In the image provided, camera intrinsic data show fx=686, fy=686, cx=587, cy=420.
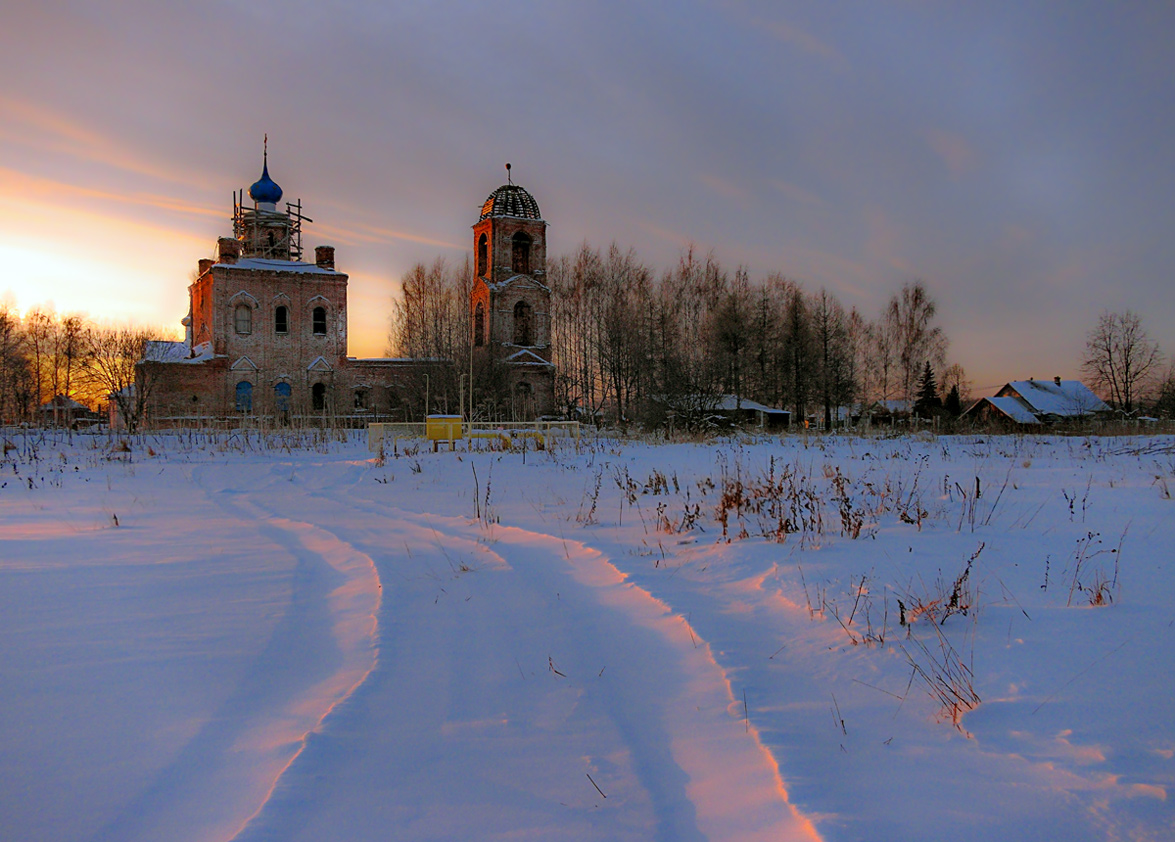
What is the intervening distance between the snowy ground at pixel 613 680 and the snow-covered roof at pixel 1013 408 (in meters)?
45.1

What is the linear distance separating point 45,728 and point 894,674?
3.02m

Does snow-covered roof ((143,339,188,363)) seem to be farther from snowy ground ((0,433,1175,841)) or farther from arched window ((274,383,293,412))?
snowy ground ((0,433,1175,841))

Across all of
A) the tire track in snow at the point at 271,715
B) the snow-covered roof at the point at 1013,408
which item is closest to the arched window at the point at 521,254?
the snow-covered roof at the point at 1013,408

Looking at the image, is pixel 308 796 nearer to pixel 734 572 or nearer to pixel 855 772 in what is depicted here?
pixel 855 772

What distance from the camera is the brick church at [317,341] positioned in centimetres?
3338

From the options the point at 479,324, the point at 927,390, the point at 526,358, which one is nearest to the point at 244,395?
the point at 479,324

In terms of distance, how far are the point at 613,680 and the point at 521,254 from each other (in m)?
37.2

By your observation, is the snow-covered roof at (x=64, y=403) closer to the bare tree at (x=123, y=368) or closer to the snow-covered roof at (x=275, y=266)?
the bare tree at (x=123, y=368)

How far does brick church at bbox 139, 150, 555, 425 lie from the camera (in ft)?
109

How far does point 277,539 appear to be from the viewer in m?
5.94

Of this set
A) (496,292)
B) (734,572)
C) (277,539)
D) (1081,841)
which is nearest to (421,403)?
(496,292)

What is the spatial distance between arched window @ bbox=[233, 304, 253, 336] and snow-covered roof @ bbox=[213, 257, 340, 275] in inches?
80.4

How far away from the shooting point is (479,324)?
38625 mm

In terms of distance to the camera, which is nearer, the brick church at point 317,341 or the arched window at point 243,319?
the brick church at point 317,341
